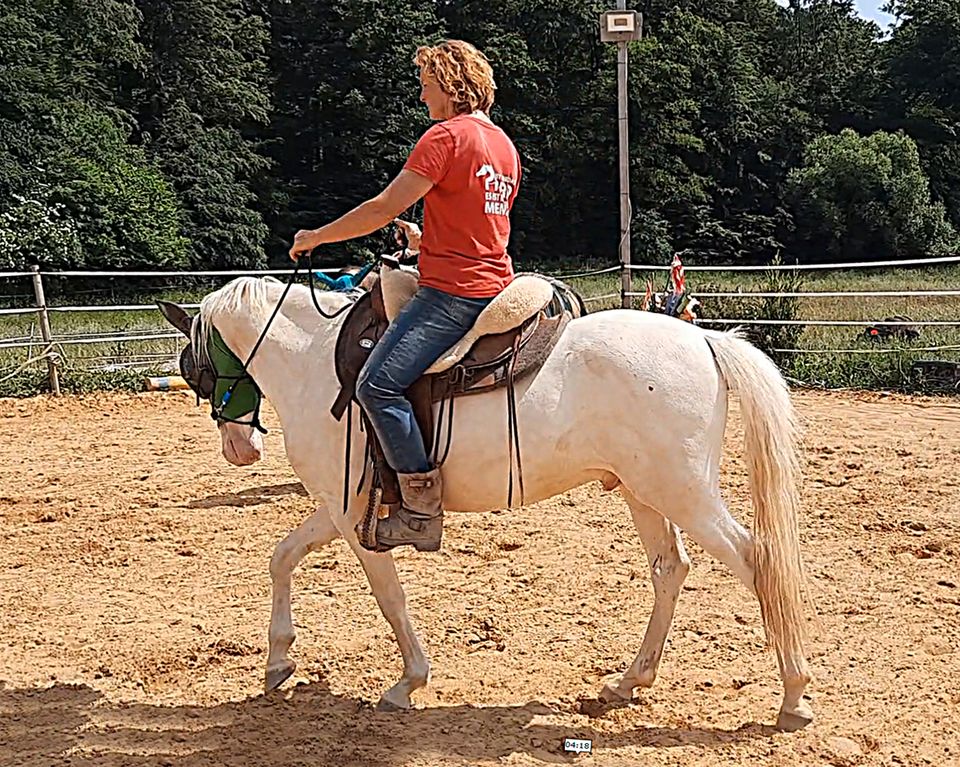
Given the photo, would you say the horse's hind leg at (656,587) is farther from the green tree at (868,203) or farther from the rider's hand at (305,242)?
the green tree at (868,203)

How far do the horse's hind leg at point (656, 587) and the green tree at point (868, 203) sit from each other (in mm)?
44591

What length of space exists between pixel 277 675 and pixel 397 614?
0.61 meters

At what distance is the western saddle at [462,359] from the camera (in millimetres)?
3529

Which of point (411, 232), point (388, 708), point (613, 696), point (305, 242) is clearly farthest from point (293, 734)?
A: point (411, 232)

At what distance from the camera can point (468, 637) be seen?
4508 mm

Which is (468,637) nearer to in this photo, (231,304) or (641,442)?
(641,442)

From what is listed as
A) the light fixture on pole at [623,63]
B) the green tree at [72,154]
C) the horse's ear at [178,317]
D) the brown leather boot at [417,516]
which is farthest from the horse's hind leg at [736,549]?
the green tree at [72,154]

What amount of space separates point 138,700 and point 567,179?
4229 centimetres

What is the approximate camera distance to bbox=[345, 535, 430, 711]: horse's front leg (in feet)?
12.7

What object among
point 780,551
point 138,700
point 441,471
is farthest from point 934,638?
point 138,700

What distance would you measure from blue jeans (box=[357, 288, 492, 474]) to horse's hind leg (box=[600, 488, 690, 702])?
965 millimetres

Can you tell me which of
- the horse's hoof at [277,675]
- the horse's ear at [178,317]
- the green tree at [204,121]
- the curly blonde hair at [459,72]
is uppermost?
the green tree at [204,121]

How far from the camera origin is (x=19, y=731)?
370 centimetres

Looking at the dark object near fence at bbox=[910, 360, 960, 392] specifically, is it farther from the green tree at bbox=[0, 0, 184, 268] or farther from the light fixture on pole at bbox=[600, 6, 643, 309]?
the green tree at bbox=[0, 0, 184, 268]
